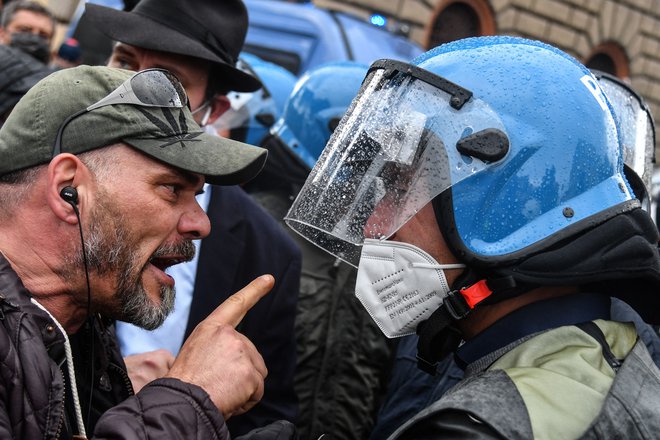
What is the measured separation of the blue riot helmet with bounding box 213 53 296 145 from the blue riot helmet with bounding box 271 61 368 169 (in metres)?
0.39

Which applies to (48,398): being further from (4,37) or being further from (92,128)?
(4,37)

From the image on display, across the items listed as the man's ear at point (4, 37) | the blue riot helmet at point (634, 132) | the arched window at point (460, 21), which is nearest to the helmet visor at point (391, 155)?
the blue riot helmet at point (634, 132)

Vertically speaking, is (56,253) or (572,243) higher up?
(572,243)

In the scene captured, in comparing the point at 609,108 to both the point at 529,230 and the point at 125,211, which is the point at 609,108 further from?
the point at 125,211

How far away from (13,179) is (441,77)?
1.04 meters

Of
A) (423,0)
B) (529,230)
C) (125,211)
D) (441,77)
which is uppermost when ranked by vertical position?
(441,77)

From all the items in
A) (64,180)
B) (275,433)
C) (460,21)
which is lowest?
(460,21)

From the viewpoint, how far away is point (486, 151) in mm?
1870

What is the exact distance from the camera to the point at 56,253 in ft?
6.19

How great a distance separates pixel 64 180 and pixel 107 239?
0.17 m

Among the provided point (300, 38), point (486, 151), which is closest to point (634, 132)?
point (486, 151)

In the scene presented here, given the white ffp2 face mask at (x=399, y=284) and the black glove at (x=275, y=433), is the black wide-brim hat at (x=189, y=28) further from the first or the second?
the black glove at (x=275, y=433)

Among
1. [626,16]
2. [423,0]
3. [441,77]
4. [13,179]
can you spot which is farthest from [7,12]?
[626,16]

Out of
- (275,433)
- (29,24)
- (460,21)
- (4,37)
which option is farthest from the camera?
(460,21)
